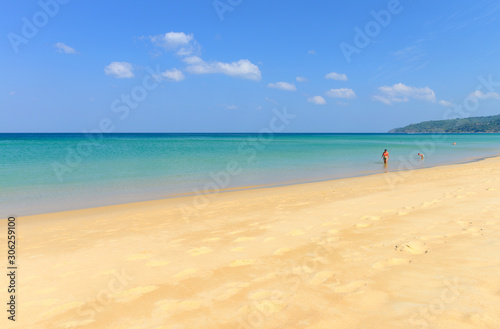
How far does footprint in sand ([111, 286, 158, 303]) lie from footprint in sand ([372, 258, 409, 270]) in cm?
316

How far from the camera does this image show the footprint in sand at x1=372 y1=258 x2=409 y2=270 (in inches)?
167

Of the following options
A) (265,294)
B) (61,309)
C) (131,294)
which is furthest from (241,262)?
(61,309)

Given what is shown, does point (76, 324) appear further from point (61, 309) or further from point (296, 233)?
point (296, 233)

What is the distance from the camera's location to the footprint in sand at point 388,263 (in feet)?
13.9

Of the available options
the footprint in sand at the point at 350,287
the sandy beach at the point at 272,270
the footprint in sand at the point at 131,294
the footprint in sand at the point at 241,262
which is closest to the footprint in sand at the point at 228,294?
the sandy beach at the point at 272,270

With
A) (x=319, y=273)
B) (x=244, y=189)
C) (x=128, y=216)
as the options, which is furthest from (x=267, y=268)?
(x=244, y=189)

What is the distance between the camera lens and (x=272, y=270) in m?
4.38

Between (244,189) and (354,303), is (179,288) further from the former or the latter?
(244,189)

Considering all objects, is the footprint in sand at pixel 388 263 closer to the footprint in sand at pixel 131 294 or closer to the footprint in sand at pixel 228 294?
the footprint in sand at pixel 228 294

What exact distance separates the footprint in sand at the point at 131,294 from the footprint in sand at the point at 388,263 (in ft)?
10.4

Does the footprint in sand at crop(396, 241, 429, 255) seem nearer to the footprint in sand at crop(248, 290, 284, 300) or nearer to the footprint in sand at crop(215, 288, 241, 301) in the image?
the footprint in sand at crop(248, 290, 284, 300)

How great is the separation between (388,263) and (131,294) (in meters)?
3.65

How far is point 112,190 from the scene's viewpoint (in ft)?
46.1

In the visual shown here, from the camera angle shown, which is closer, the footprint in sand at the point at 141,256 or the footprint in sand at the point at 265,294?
the footprint in sand at the point at 265,294
